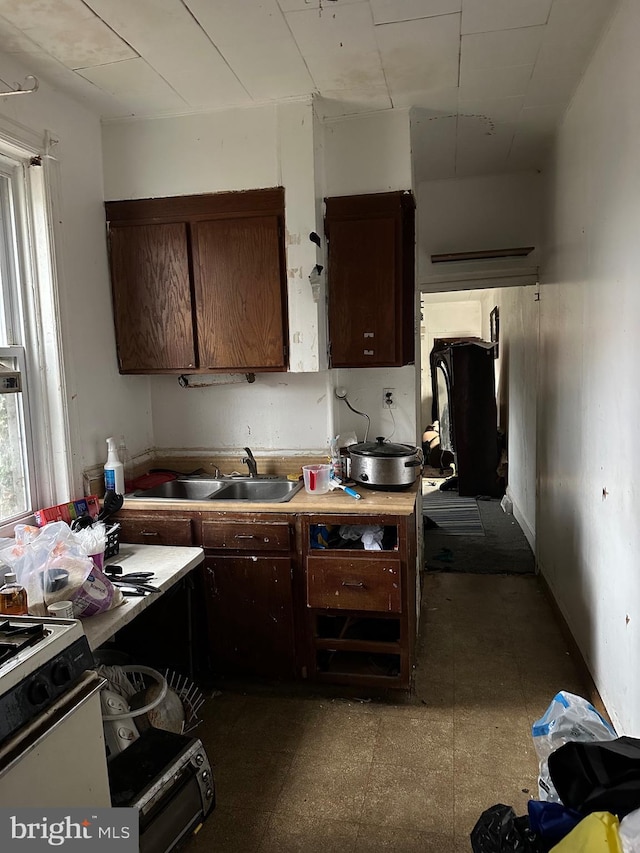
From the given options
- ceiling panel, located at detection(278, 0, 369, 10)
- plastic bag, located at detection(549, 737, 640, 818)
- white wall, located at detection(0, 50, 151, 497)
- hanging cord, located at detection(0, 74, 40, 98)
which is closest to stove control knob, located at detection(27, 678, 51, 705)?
plastic bag, located at detection(549, 737, 640, 818)

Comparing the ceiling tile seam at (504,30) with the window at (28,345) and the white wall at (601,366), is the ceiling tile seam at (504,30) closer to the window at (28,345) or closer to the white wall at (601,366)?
the white wall at (601,366)

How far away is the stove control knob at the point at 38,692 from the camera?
1191 millimetres

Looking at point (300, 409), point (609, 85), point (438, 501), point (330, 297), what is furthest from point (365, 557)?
point (438, 501)

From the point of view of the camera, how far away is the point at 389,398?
309cm

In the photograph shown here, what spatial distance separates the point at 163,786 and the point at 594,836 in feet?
3.73

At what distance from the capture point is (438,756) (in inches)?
85.5

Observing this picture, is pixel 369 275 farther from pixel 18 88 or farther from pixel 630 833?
pixel 630 833

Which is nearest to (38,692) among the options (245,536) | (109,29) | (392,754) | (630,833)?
(630,833)

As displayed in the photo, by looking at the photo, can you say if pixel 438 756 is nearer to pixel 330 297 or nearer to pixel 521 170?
pixel 330 297

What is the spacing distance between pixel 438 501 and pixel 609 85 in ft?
14.6


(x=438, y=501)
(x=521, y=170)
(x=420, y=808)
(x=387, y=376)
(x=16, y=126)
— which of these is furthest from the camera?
(x=438, y=501)

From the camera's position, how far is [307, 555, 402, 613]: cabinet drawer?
2424mm

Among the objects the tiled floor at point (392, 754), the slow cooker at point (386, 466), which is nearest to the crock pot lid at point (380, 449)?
the slow cooker at point (386, 466)

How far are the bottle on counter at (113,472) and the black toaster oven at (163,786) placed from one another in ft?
3.80
